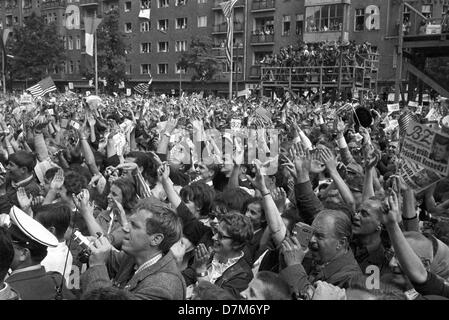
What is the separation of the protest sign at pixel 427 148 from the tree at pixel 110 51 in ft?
141

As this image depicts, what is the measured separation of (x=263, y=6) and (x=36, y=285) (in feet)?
161

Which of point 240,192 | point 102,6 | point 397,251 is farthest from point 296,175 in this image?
point 102,6

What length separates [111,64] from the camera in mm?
46281

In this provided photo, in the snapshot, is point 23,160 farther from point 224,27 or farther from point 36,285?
point 224,27

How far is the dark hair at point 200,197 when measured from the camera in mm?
5145

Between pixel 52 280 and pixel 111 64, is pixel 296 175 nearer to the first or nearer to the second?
pixel 52 280

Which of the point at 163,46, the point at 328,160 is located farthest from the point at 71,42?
the point at 328,160

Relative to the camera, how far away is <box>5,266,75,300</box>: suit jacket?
3482 millimetres

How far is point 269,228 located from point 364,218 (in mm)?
734

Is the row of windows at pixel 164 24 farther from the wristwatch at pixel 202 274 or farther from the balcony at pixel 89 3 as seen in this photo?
the wristwatch at pixel 202 274

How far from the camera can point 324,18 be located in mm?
45125

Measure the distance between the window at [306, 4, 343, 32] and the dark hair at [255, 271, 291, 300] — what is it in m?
43.3

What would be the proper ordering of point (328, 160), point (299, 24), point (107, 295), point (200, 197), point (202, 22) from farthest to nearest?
point (202, 22) → point (299, 24) → point (328, 160) → point (200, 197) → point (107, 295)

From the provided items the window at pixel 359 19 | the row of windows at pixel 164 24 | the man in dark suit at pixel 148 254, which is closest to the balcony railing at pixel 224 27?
the row of windows at pixel 164 24
